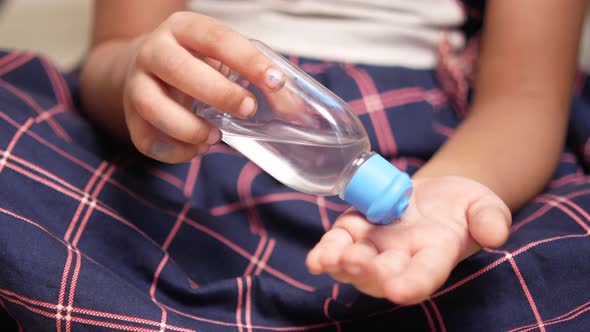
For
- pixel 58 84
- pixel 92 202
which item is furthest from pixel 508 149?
pixel 58 84

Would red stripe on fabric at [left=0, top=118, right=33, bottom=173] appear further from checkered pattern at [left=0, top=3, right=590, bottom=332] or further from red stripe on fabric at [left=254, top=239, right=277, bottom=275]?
red stripe on fabric at [left=254, top=239, right=277, bottom=275]

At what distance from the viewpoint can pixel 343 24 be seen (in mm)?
715

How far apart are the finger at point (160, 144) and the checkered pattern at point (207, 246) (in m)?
0.08

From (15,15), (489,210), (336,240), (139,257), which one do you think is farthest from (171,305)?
(15,15)

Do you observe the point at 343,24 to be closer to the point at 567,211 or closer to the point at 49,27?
the point at 567,211

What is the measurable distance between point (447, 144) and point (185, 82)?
33 centimetres

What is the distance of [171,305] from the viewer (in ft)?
1.60

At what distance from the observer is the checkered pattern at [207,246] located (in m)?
0.44

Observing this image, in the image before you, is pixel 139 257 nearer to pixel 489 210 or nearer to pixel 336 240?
pixel 336 240

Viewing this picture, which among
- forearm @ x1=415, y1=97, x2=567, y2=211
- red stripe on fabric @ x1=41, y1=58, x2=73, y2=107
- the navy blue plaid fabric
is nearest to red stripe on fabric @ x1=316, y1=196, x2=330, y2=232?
the navy blue plaid fabric

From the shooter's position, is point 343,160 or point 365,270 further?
point 343,160

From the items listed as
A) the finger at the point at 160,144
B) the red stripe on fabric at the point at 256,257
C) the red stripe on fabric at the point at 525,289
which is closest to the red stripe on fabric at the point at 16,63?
the finger at the point at 160,144

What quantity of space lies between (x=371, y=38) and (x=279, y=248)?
32 cm

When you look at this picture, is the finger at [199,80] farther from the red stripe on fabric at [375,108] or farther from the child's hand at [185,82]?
the red stripe on fabric at [375,108]
